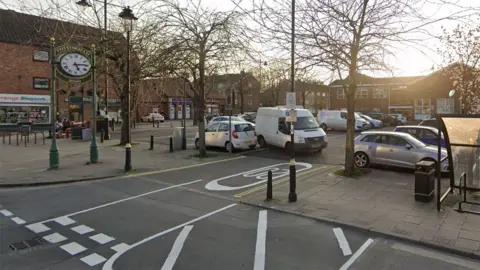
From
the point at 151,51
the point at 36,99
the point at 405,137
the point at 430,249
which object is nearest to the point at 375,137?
the point at 405,137

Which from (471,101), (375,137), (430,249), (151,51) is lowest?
(430,249)

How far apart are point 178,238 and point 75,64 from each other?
1019cm

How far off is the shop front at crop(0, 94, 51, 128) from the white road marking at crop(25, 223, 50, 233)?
3107 cm

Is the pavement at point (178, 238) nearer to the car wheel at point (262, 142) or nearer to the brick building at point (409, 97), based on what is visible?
the car wheel at point (262, 142)

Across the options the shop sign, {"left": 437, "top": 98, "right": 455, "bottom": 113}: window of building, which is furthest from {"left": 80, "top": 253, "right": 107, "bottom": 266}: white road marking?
{"left": 437, "top": 98, "right": 455, "bottom": 113}: window of building

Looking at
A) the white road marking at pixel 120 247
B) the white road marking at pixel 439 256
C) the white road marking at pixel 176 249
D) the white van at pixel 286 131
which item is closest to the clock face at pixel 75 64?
the white van at pixel 286 131

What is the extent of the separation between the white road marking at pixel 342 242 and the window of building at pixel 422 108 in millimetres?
47513

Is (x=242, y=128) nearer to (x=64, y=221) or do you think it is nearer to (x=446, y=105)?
(x=64, y=221)

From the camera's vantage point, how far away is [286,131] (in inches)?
643

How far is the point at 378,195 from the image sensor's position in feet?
27.7

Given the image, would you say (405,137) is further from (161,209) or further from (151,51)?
(151,51)

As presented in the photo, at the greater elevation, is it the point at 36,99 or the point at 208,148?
the point at 36,99

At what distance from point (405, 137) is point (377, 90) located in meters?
46.5

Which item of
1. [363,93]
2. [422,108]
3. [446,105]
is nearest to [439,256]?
[446,105]
